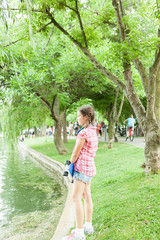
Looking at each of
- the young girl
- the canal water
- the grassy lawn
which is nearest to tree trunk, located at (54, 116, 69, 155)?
the canal water

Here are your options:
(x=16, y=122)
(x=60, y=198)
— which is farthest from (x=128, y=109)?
(x=60, y=198)

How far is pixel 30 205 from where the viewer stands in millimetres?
6906

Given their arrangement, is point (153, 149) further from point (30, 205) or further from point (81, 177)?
point (30, 205)

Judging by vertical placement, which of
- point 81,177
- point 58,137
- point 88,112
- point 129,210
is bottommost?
point 129,210

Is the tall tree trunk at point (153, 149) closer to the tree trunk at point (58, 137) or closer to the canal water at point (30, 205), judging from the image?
the canal water at point (30, 205)

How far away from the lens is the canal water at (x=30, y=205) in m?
4.99

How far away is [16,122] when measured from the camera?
15.1m

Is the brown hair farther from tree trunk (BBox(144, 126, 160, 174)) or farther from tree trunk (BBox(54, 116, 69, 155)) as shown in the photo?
tree trunk (BBox(54, 116, 69, 155))

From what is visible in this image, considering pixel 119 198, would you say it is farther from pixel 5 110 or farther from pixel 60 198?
pixel 5 110

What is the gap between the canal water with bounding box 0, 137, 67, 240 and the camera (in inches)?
197

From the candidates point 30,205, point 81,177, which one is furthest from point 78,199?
point 30,205

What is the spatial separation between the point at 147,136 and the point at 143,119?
1.39 feet

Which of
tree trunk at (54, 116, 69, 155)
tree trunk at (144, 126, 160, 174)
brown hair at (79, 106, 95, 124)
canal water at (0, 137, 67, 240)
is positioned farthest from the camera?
tree trunk at (54, 116, 69, 155)

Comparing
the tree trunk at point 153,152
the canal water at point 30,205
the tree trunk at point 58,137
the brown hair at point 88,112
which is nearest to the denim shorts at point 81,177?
the brown hair at point 88,112
